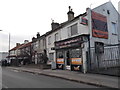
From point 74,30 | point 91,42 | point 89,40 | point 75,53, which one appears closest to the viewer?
point 89,40

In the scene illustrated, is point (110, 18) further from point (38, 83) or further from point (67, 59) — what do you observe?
point (38, 83)

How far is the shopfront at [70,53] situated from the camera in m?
16.1

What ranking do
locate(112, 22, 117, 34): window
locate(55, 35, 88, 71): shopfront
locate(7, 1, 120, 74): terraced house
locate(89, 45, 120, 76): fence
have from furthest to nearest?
locate(112, 22, 117, 34): window, locate(55, 35, 88, 71): shopfront, locate(7, 1, 120, 74): terraced house, locate(89, 45, 120, 76): fence

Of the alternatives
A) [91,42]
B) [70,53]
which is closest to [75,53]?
[70,53]

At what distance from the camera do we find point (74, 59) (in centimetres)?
1698

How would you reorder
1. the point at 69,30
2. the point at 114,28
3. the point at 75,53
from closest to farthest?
the point at 75,53 < the point at 69,30 < the point at 114,28

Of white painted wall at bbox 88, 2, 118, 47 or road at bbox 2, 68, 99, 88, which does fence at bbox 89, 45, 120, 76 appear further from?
road at bbox 2, 68, 99, 88

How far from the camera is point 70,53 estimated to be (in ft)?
58.4

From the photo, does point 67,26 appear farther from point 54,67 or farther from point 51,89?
point 51,89

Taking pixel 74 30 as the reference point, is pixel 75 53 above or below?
below

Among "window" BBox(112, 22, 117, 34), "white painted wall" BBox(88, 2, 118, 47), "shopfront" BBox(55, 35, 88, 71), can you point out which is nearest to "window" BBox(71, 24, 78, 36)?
"shopfront" BBox(55, 35, 88, 71)

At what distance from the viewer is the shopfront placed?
1608cm

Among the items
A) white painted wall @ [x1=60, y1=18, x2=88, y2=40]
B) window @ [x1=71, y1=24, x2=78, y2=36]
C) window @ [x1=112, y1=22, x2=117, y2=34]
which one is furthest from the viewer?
window @ [x1=112, y1=22, x2=117, y2=34]

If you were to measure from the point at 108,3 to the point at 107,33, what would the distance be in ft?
15.3
